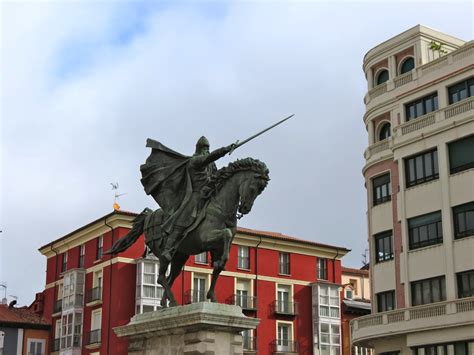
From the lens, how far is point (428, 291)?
135 feet

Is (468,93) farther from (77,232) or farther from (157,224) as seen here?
(77,232)

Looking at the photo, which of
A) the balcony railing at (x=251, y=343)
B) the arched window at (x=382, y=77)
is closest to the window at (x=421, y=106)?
the arched window at (x=382, y=77)

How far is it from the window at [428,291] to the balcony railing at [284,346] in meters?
21.9

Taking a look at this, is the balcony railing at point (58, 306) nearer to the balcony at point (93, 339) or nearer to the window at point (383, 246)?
the balcony at point (93, 339)

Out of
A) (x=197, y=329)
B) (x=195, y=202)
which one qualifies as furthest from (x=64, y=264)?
(x=197, y=329)

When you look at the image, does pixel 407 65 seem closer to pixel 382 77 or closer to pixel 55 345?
pixel 382 77

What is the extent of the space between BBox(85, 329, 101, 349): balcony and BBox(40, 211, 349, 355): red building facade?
7 centimetres

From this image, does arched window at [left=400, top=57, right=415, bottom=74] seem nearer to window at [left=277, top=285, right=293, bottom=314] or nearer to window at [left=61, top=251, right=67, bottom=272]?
window at [left=277, top=285, right=293, bottom=314]

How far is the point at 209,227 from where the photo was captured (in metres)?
16.0

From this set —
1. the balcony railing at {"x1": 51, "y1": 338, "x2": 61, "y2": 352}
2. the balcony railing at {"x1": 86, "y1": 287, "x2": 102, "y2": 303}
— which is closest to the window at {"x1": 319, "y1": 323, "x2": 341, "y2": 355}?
the balcony railing at {"x1": 86, "y1": 287, "x2": 102, "y2": 303}

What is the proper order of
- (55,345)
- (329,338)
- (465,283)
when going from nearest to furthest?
(465,283) → (55,345) → (329,338)

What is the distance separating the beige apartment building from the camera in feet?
130

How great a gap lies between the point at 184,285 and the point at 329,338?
42.4ft

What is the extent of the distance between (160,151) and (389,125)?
1206 inches
